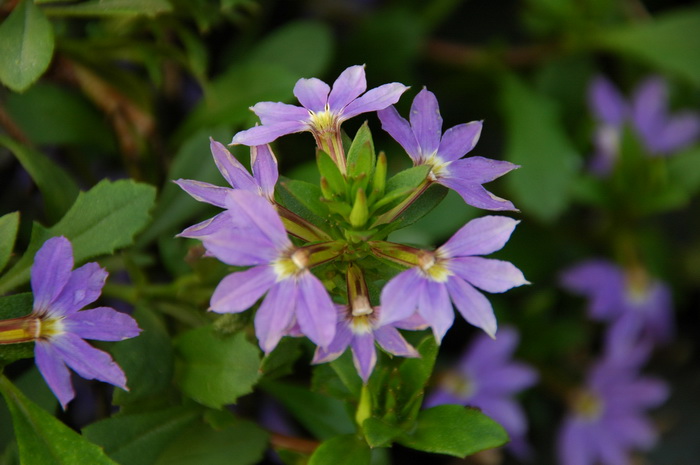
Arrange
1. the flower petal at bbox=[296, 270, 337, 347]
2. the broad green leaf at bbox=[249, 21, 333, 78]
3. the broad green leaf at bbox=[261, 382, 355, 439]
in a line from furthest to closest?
the broad green leaf at bbox=[249, 21, 333, 78] → the broad green leaf at bbox=[261, 382, 355, 439] → the flower petal at bbox=[296, 270, 337, 347]

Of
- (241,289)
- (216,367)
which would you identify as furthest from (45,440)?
(241,289)

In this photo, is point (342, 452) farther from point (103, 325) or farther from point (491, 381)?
point (491, 381)

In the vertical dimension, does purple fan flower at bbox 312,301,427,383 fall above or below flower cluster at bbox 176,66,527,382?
below

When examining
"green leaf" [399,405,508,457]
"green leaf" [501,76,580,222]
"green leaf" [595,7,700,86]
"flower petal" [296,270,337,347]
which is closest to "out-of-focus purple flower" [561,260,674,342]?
"green leaf" [501,76,580,222]

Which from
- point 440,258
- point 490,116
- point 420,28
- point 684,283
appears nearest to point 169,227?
point 440,258

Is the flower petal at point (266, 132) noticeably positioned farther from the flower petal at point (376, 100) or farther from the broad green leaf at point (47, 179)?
the broad green leaf at point (47, 179)

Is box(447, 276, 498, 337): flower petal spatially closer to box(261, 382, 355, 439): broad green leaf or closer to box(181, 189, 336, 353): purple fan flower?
box(181, 189, 336, 353): purple fan flower
